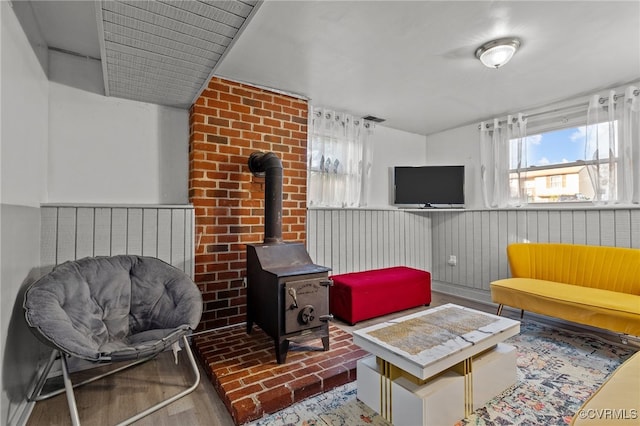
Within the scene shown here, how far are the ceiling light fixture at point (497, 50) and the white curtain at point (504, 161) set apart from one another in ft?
5.29

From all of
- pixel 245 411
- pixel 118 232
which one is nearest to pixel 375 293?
pixel 245 411

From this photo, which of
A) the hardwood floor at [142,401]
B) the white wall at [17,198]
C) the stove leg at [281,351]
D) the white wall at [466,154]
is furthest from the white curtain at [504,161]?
the white wall at [17,198]

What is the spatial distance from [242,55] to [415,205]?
9.64 feet

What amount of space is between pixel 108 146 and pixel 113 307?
1.22 meters

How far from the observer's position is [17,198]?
1.52 metres

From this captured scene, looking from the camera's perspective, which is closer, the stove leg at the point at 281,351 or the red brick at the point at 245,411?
the red brick at the point at 245,411

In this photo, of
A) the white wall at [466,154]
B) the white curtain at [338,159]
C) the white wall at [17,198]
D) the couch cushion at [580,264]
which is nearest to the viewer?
the white wall at [17,198]

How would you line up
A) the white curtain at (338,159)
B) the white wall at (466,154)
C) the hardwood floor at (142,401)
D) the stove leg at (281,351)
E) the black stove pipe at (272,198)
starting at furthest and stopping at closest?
the white wall at (466,154)
the white curtain at (338,159)
the black stove pipe at (272,198)
the stove leg at (281,351)
the hardwood floor at (142,401)

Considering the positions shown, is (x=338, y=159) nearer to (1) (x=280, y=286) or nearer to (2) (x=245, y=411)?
(1) (x=280, y=286)

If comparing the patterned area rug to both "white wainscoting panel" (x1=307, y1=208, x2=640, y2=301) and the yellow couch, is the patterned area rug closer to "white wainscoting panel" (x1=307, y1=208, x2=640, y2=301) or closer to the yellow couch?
the yellow couch

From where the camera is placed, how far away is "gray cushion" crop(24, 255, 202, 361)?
1.45 meters

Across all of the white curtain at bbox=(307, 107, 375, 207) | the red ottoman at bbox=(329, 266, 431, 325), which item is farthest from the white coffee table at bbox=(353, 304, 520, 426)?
the white curtain at bbox=(307, 107, 375, 207)

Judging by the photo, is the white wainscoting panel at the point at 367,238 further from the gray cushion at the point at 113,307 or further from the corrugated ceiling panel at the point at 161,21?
the corrugated ceiling panel at the point at 161,21

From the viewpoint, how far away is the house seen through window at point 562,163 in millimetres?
2997
